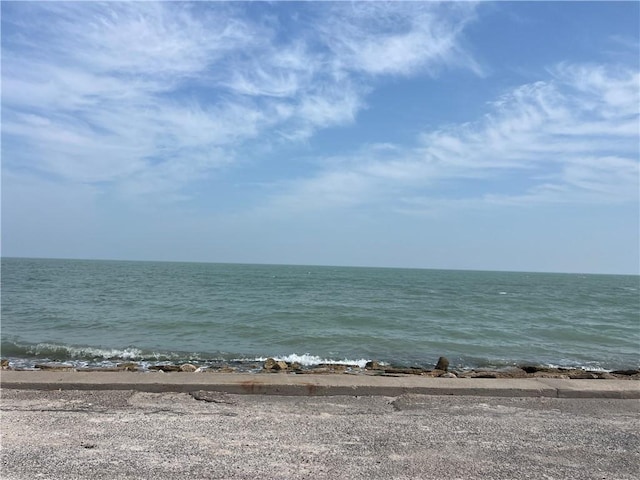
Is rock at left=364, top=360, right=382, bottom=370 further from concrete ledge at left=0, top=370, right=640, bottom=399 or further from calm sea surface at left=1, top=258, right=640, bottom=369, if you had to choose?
concrete ledge at left=0, top=370, right=640, bottom=399

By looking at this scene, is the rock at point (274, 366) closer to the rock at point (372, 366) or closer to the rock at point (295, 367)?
the rock at point (295, 367)

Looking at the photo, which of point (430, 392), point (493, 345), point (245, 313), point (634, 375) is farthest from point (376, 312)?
point (430, 392)

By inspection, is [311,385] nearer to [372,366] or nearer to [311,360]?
[372,366]

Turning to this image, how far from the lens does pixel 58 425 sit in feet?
14.0

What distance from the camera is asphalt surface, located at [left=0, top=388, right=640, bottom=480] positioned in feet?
11.5

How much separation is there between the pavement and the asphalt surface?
0.05 feet

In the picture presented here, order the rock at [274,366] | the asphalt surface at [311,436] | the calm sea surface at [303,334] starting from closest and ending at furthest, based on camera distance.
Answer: the asphalt surface at [311,436] → the rock at [274,366] → the calm sea surface at [303,334]

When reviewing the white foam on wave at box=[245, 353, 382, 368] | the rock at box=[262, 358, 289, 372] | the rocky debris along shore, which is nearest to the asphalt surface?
the rocky debris along shore

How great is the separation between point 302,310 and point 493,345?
10.3 meters

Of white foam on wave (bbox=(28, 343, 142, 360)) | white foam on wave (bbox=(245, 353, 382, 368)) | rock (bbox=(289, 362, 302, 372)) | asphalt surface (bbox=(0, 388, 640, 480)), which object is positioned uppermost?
asphalt surface (bbox=(0, 388, 640, 480))

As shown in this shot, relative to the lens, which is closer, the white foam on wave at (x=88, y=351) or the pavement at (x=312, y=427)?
the pavement at (x=312, y=427)

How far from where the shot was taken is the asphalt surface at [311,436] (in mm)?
3514

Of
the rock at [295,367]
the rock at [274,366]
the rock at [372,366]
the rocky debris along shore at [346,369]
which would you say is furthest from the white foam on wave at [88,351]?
the rock at [372,366]

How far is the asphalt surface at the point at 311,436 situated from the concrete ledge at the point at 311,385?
93 millimetres
